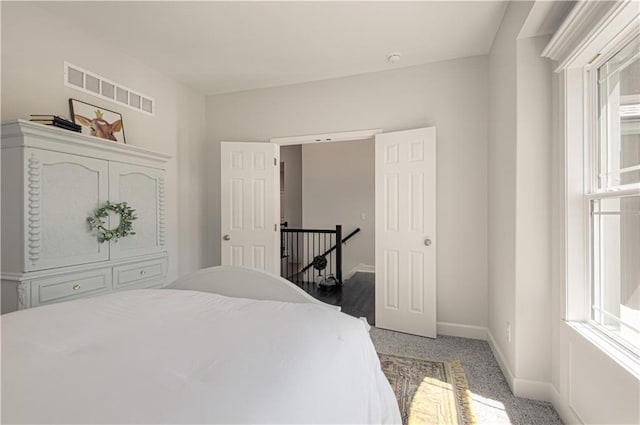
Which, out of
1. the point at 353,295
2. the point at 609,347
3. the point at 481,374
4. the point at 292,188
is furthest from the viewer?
the point at 292,188

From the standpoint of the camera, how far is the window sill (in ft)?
3.99

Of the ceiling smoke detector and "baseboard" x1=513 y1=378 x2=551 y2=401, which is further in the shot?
the ceiling smoke detector

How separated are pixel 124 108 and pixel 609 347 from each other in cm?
394

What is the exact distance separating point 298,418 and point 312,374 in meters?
0.16

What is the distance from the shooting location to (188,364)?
A: 0.83 meters

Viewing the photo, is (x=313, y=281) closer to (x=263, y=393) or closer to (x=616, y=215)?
(x=616, y=215)

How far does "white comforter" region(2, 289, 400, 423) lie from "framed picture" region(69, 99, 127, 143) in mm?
1832

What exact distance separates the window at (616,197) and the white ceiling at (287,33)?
1.11m

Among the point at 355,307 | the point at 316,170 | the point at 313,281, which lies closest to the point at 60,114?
the point at 355,307

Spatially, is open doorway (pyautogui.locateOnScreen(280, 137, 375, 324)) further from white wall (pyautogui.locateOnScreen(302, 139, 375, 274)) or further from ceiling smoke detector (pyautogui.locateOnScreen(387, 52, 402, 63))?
ceiling smoke detector (pyautogui.locateOnScreen(387, 52, 402, 63))

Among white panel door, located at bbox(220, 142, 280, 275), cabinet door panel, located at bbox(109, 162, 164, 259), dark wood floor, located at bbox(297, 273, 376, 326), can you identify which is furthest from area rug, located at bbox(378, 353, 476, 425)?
cabinet door panel, located at bbox(109, 162, 164, 259)

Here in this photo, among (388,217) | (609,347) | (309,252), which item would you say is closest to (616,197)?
(609,347)

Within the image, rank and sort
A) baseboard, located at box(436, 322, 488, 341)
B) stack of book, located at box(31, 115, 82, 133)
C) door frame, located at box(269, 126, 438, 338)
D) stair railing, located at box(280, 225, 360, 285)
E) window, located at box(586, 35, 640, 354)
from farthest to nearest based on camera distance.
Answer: stair railing, located at box(280, 225, 360, 285) < door frame, located at box(269, 126, 438, 338) < baseboard, located at box(436, 322, 488, 341) < stack of book, located at box(31, 115, 82, 133) < window, located at box(586, 35, 640, 354)

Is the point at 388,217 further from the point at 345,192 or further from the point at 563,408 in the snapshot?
the point at 345,192
